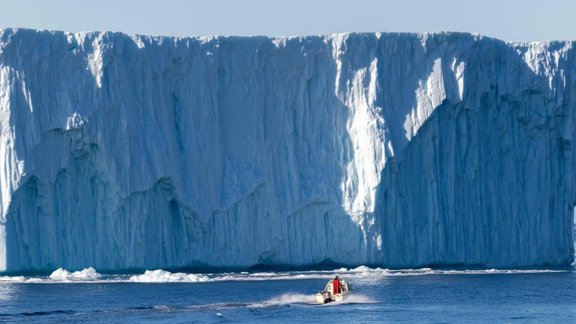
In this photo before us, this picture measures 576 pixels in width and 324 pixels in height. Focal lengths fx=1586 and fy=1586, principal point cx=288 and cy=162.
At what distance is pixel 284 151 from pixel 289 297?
7.77 m

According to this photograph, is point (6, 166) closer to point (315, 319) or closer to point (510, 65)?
point (315, 319)

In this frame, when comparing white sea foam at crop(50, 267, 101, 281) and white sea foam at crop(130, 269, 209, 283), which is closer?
white sea foam at crop(50, 267, 101, 281)

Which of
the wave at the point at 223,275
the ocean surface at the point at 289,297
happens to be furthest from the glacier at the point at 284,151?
the ocean surface at the point at 289,297

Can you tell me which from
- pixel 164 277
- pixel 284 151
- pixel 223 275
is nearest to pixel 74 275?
pixel 164 277

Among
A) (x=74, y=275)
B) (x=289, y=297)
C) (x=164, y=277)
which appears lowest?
(x=289, y=297)

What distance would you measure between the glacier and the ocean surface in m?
1.10

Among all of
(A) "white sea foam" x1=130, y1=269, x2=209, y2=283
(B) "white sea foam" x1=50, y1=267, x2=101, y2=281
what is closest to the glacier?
(B) "white sea foam" x1=50, y1=267, x2=101, y2=281

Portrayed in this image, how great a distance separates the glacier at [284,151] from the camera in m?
41.2

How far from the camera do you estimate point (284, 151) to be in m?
44.4

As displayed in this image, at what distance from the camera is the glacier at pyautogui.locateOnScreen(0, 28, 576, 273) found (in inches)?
1622

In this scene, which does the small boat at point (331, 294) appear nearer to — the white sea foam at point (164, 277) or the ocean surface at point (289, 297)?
the ocean surface at point (289, 297)

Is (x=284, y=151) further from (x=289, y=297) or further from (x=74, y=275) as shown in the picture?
(x=289, y=297)

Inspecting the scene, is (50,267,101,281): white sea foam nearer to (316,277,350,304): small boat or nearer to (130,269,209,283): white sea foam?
(130,269,209,283): white sea foam

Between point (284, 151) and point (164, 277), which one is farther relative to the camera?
point (284, 151)
